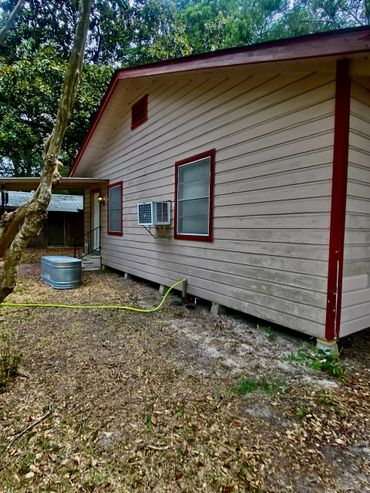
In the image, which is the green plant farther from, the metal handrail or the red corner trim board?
the metal handrail

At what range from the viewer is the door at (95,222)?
9.15m

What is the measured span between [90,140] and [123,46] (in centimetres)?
926

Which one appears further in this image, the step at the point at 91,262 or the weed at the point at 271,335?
the step at the point at 91,262

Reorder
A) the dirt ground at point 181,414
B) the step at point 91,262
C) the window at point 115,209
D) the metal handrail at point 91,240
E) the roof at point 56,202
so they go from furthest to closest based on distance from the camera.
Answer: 1. the roof at point 56,202
2. the metal handrail at point 91,240
3. the step at point 91,262
4. the window at point 115,209
5. the dirt ground at point 181,414

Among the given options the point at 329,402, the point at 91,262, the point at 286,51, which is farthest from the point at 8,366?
the point at 91,262

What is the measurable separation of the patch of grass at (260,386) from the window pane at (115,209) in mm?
5722

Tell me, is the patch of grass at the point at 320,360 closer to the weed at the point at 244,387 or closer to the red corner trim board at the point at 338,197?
the red corner trim board at the point at 338,197

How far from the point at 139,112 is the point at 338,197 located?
498 centimetres

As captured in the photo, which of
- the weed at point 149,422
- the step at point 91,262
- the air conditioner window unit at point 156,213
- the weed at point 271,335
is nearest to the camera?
the weed at point 149,422

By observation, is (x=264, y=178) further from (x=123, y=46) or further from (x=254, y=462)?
(x=123, y=46)

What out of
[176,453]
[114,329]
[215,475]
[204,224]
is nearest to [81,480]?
[176,453]

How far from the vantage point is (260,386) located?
2309mm

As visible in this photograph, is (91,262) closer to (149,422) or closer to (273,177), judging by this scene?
(273,177)

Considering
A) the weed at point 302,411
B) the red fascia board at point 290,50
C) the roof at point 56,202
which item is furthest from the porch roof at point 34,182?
the roof at point 56,202
